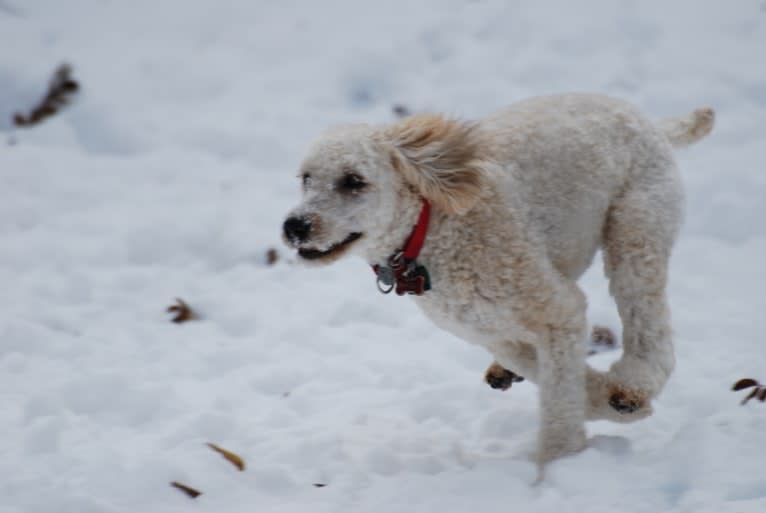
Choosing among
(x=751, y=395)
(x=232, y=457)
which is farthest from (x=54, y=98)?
(x=751, y=395)

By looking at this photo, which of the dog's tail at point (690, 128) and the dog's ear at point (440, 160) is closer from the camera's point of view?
the dog's ear at point (440, 160)

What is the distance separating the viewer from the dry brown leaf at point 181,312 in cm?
569

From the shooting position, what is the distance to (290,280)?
245 inches

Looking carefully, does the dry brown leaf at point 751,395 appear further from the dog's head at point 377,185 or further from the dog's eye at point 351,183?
the dog's eye at point 351,183

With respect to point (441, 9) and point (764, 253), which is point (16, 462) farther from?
point (441, 9)

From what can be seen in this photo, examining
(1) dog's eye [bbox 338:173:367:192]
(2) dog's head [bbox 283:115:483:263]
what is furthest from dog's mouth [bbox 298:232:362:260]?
(1) dog's eye [bbox 338:173:367:192]

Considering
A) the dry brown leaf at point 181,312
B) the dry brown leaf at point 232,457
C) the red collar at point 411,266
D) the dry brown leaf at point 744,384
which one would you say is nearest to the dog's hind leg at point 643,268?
the dry brown leaf at point 744,384

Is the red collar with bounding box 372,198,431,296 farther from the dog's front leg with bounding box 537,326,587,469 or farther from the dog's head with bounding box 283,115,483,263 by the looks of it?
the dog's front leg with bounding box 537,326,587,469

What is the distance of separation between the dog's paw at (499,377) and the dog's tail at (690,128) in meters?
1.43

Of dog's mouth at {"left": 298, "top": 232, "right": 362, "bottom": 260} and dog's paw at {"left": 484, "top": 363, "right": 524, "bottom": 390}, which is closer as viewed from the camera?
dog's mouth at {"left": 298, "top": 232, "right": 362, "bottom": 260}

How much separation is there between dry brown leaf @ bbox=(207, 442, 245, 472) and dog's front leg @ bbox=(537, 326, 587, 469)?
1.24 m

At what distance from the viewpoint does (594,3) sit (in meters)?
8.92

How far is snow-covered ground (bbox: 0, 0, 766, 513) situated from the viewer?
378 cm

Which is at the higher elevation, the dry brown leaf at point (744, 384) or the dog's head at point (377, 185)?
the dog's head at point (377, 185)
